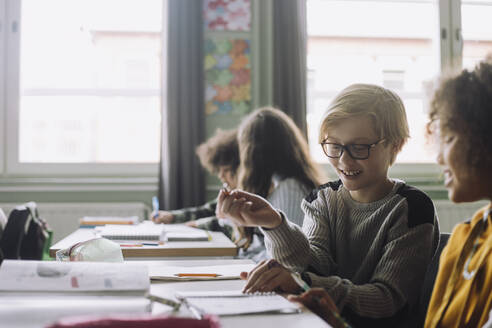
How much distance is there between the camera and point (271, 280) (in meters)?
1.00

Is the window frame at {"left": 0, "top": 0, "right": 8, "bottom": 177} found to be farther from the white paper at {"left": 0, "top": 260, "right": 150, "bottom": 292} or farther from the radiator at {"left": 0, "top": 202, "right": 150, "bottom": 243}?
the white paper at {"left": 0, "top": 260, "right": 150, "bottom": 292}

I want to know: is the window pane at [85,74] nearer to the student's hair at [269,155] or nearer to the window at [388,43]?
the window at [388,43]

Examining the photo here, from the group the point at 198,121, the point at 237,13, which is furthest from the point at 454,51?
the point at 198,121

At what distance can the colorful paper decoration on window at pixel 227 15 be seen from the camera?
136 inches

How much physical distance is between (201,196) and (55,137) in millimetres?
1192

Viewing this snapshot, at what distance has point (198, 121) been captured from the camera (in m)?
3.34

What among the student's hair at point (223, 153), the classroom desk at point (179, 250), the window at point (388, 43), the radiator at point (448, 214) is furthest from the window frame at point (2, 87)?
the radiator at point (448, 214)

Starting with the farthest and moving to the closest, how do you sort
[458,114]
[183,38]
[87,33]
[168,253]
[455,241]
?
1. [87,33]
2. [183,38]
3. [168,253]
4. [455,241]
5. [458,114]

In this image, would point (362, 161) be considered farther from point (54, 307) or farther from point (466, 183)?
point (54, 307)

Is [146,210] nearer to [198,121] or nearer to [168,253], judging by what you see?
[198,121]

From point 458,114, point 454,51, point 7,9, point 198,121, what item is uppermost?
point 7,9

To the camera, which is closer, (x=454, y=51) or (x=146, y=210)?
(x=146, y=210)

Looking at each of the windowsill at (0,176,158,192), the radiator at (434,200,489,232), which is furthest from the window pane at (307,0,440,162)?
the windowsill at (0,176,158,192)

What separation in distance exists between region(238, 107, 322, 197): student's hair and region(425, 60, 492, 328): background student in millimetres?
1039
